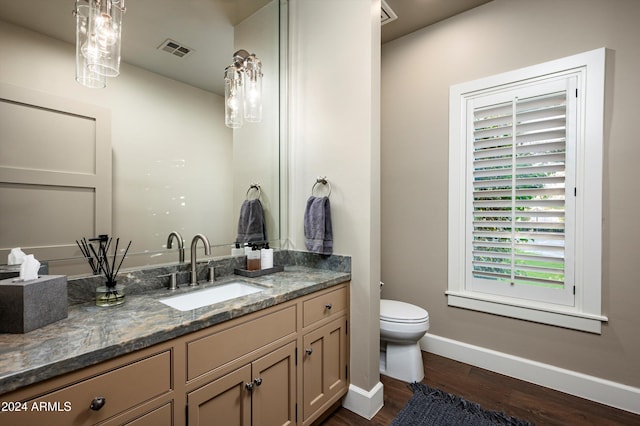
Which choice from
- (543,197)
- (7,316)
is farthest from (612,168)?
(7,316)

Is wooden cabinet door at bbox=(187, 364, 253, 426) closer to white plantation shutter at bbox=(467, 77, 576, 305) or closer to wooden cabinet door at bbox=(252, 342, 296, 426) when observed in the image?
wooden cabinet door at bbox=(252, 342, 296, 426)

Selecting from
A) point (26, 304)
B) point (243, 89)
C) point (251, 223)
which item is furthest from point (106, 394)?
point (243, 89)

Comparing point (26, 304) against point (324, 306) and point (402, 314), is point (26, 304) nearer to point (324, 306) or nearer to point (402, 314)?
point (324, 306)

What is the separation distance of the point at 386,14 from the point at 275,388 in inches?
107

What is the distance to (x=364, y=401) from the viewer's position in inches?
70.9

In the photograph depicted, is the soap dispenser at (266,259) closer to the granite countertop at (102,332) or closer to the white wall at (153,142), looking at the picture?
the white wall at (153,142)

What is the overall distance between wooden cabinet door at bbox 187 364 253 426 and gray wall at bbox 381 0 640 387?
6.11 feet

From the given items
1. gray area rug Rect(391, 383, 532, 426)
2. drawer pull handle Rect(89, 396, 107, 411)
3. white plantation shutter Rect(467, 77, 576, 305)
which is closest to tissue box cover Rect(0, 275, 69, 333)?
drawer pull handle Rect(89, 396, 107, 411)

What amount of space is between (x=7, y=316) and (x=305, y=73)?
77.5 inches

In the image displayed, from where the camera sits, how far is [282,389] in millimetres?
1417

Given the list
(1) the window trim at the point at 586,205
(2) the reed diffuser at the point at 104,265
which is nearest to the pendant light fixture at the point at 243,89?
(2) the reed diffuser at the point at 104,265

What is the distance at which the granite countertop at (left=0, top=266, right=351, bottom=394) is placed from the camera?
2.46ft

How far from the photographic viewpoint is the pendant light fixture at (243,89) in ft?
6.27

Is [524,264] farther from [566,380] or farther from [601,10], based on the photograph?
[601,10]
